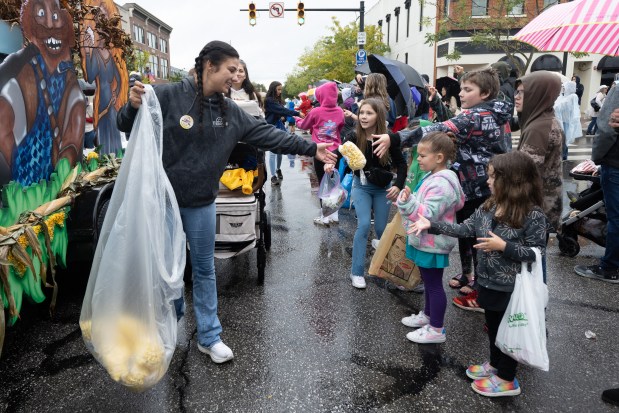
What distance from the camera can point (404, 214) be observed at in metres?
3.03

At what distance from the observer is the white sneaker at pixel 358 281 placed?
4.18m

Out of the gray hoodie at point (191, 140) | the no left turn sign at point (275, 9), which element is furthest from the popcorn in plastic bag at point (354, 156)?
the no left turn sign at point (275, 9)

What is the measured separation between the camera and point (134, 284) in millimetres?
2326

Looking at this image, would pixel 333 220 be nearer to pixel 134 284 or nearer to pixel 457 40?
pixel 134 284

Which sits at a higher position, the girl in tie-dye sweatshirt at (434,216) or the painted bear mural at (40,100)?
the painted bear mural at (40,100)

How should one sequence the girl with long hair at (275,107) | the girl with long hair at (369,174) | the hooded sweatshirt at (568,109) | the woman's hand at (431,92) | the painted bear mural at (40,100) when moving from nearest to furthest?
1. the painted bear mural at (40,100)
2. the girl with long hair at (369,174)
3. the woman's hand at (431,92)
4. the girl with long hair at (275,107)
5. the hooded sweatshirt at (568,109)

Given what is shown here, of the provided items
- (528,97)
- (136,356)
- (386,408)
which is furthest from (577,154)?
(136,356)

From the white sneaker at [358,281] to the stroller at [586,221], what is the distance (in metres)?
2.40

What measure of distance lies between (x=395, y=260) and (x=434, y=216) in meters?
0.81

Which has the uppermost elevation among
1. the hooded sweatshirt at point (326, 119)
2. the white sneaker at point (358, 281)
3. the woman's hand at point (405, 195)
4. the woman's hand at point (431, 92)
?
the woman's hand at point (431, 92)

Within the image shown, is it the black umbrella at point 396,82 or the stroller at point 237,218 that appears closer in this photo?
the stroller at point 237,218

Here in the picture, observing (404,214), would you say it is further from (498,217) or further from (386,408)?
(386,408)

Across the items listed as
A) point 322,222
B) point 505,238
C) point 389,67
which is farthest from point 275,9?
point 505,238

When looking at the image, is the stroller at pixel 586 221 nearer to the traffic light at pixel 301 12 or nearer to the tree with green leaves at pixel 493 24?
the tree with green leaves at pixel 493 24
